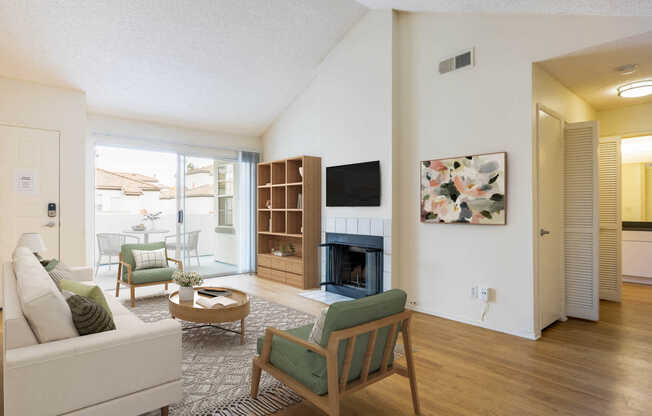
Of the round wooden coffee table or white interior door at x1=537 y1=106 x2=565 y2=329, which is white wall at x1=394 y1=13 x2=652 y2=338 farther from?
the round wooden coffee table

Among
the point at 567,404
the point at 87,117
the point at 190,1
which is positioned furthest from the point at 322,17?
the point at 567,404

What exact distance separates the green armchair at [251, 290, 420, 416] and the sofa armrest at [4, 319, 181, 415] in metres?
0.58

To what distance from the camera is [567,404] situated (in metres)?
2.30

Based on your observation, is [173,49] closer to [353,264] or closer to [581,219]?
[353,264]

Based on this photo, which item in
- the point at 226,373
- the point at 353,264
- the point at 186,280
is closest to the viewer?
the point at 226,373

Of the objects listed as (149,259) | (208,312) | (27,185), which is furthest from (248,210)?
(208,312)

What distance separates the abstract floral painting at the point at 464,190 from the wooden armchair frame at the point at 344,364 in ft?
6.58

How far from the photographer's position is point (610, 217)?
482 cm

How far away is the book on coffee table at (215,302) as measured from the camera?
126 inches

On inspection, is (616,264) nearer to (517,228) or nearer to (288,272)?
(517,228)

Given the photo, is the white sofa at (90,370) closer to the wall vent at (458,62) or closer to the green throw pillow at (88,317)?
the green throw pillow at (88,317)

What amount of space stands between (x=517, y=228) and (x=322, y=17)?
11.7ft

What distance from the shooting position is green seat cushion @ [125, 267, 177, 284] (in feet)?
15.0

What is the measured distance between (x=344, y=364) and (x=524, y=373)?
1672mm
